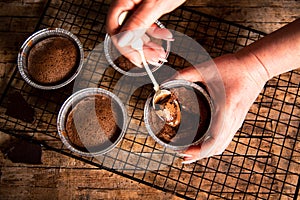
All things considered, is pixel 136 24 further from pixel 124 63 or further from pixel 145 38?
pixel 124 63

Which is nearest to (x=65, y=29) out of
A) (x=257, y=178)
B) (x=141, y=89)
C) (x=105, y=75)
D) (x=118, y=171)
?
(x=105, y=75)

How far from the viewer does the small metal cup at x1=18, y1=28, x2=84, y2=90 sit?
134 cm

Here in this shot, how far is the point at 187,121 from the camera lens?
1.26 metres

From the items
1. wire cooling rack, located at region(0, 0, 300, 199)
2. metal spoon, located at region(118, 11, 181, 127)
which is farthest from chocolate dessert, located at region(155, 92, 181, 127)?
wire cooling rack, located at region(0, 0, 300, 199)

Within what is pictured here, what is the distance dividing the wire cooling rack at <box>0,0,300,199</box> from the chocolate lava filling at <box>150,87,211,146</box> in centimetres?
10

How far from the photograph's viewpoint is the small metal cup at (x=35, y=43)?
1.34 m

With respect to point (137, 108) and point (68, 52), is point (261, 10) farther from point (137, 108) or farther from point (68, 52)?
point (68, 52)

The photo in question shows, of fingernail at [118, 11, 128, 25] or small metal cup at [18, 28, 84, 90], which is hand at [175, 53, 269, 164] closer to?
fingernail at [118, 11, 128, 25]

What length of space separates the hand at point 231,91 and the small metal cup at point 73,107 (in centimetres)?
22

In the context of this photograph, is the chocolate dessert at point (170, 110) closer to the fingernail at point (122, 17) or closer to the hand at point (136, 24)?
the hand at point (136, 24)

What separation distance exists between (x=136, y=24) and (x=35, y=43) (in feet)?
1.43

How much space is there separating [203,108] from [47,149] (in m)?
0.56

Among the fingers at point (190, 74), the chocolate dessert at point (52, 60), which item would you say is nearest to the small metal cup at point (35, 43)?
the chocolate dessert at point (52, 60)

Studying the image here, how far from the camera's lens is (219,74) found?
4.10ft
